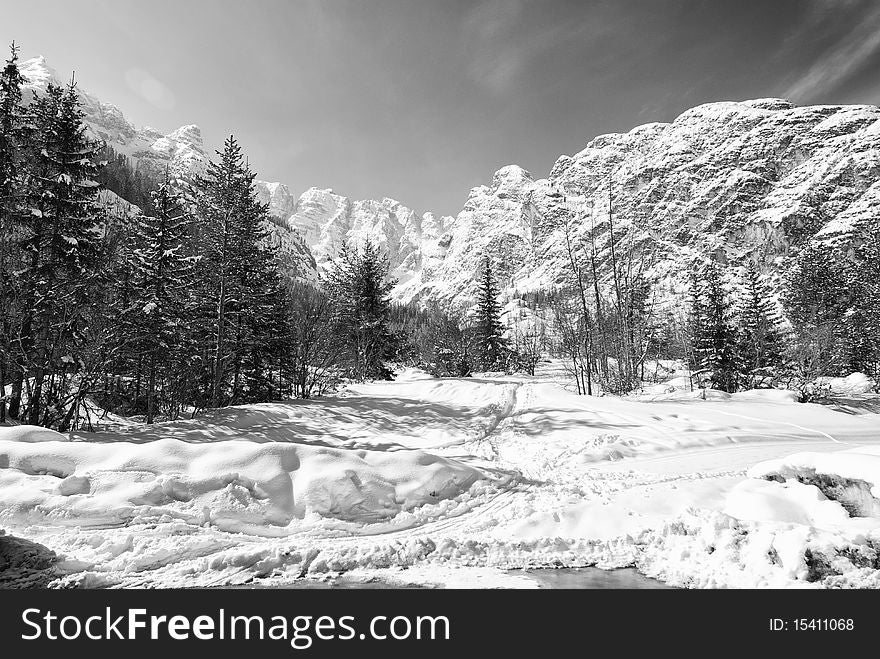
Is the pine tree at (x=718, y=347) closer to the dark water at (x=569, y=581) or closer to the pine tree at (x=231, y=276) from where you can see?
the dark water at (x=569, y=581)

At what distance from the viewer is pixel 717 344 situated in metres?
20.8

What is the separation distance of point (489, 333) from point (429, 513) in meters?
29.1

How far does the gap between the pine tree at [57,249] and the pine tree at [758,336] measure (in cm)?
2961

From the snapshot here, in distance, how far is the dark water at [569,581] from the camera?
371 centimetres

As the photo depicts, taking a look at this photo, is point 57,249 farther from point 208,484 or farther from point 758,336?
point 758,336

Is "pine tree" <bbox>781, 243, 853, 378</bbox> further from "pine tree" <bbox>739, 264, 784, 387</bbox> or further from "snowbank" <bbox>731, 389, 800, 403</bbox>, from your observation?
"snowbank" <bbox>731, 389, 800, 403</bbox>

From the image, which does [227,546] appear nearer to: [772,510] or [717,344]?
[772,510]

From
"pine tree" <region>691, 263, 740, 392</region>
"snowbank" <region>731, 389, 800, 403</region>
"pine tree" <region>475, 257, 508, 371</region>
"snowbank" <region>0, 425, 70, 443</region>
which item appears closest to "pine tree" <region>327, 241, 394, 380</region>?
"pine tree" <region>475, 257, 508, 371</region>

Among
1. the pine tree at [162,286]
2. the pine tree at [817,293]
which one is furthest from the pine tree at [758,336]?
the pine tree at [162,286]

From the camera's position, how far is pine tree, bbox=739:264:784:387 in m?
21.2

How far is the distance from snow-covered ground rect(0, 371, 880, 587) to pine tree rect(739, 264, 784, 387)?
16.3 metres
